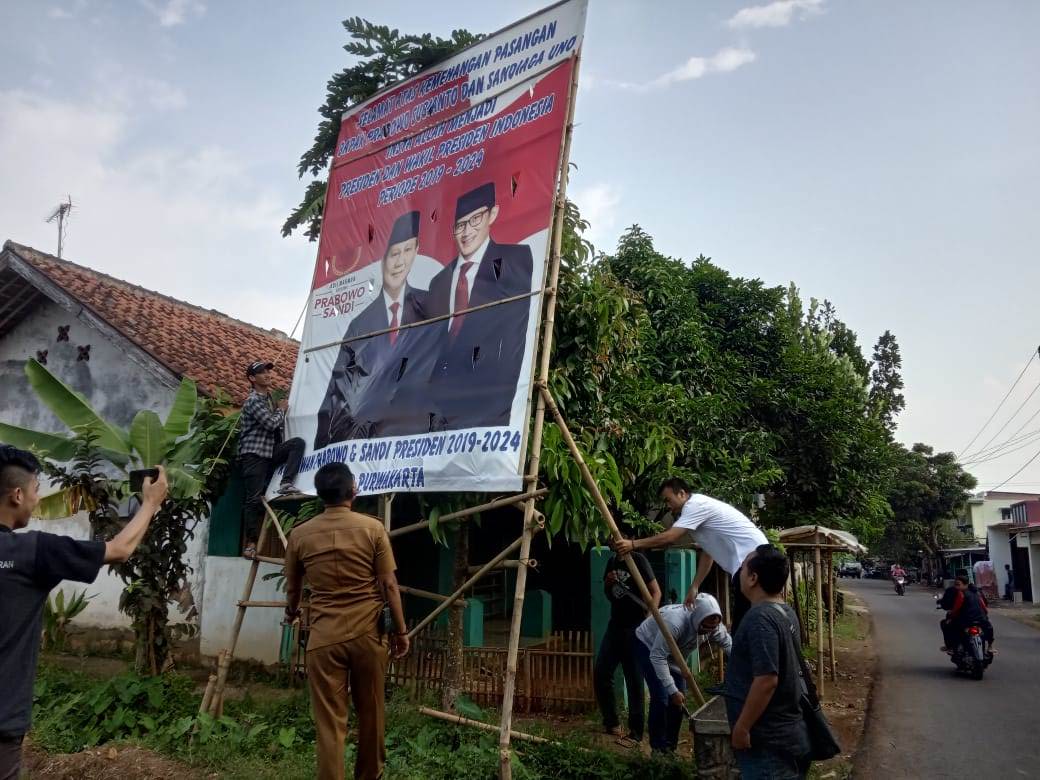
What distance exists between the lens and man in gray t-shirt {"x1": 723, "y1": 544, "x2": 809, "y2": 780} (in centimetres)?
330

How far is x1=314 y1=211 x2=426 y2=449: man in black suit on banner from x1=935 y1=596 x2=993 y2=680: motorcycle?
9.06 m

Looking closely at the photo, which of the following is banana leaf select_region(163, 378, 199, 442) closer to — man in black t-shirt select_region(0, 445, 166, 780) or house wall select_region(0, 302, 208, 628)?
house wall select_region(0, 302, 208, 628)

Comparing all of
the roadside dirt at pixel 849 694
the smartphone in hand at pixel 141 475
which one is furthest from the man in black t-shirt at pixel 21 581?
the roadside dirt at pixel 849 694

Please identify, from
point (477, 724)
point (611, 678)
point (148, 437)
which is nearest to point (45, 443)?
point (148, 437)

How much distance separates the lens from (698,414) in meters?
11.0

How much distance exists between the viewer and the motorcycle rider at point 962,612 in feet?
35.6

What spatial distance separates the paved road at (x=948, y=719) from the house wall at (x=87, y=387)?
771cm

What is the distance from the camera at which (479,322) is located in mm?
5926

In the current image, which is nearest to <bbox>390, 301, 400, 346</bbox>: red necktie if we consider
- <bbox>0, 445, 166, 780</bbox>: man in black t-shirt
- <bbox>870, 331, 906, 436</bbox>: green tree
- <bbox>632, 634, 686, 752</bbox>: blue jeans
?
<bbox>632, 634, 686, 752</bbox>: blue jeans

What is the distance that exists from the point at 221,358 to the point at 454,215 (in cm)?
662

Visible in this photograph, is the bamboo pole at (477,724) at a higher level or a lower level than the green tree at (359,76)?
lower

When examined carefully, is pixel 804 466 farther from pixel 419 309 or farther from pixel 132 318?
pixel 132 318

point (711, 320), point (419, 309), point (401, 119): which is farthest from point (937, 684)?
point (401, 119)

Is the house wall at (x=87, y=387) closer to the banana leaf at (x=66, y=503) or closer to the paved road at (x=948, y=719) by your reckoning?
the banana leaf at (x=66, y=503)
